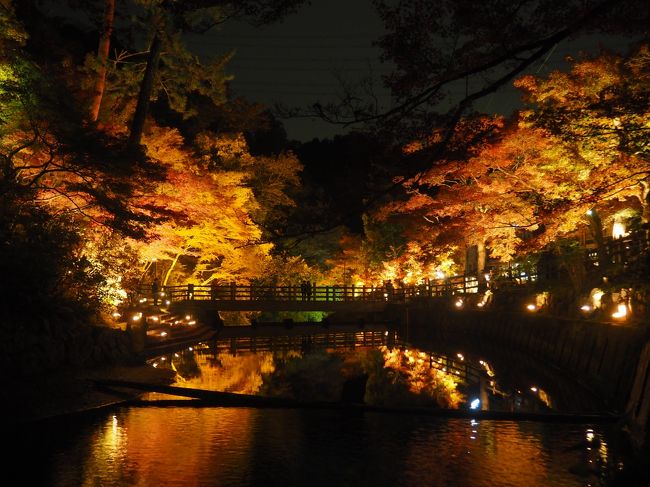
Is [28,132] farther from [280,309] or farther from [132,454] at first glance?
[280,309]

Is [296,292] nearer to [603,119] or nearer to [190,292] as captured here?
[190,292]

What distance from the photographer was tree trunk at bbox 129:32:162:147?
16.6 meters

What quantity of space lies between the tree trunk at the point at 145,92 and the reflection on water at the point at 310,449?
27.7 ft

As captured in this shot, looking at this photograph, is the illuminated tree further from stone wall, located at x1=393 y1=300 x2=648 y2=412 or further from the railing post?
the railing post

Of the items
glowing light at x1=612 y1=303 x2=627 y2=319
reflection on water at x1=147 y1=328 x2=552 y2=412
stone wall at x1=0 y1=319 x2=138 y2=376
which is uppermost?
glowing light at x1=612 y1=303 x2=627 y2=319

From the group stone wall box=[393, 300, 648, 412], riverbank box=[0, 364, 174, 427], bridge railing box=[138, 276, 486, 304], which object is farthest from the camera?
bridge railing box=[138, 276, 486, 304]

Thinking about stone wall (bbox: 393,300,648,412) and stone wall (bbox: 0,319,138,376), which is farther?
stone wall (bbox: 393,300,648,412)

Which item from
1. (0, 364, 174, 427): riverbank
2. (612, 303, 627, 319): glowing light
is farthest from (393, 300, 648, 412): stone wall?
(0, 364, 174, 427): riverbank

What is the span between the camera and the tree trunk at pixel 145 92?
1658 cm

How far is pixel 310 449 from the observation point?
7.46 meters

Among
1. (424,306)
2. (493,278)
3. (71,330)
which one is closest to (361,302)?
(424,306)

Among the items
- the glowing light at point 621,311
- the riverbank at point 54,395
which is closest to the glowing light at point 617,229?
the glowing light at point 621,311

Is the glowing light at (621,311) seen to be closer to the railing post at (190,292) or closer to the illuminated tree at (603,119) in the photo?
the illuminated tree at (603,119)

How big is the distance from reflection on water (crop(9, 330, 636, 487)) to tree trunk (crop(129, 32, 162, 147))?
8456 mm
